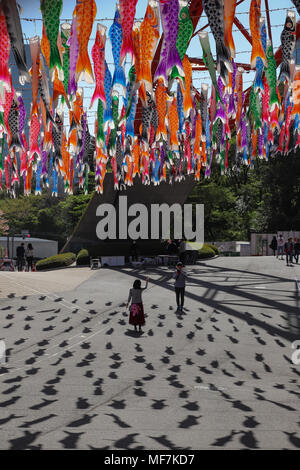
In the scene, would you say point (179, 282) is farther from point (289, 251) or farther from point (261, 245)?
point (261, 245)

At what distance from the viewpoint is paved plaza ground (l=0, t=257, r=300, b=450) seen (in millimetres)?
7102

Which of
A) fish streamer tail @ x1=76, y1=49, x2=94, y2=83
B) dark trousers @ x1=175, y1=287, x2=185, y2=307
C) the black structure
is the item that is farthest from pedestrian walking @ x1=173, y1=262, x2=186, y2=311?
the black structure

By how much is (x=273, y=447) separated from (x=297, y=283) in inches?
802

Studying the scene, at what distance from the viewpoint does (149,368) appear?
1177 cm

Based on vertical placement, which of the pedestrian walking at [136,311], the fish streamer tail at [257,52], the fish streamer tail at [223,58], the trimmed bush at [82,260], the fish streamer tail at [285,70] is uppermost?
the fish streamer tail at [285,70]

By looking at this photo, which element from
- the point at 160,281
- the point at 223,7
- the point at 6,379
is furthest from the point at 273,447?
the point at 160,281

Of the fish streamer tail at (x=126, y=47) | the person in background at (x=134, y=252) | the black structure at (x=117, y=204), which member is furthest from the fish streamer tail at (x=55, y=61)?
the black structure at (x=117, y=204)

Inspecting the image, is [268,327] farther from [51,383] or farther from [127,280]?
[127,280]

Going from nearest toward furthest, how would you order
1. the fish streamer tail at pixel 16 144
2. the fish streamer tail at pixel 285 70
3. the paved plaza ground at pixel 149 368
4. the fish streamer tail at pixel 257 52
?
the paved plaza ground at pixel 149 368
the fish streamer tail at pixel 257 52
the fish streamer tail at pixel 285 70
the fish streamer tail at pixel 16 144

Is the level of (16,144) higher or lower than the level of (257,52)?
lower

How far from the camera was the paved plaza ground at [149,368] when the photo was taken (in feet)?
23.3

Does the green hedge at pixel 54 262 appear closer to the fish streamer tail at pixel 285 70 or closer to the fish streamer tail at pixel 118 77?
the fish streamer tail at pixel 285 70

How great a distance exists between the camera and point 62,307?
1966 centimetres

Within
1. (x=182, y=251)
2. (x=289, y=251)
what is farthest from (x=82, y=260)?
(x=289, y=251)
